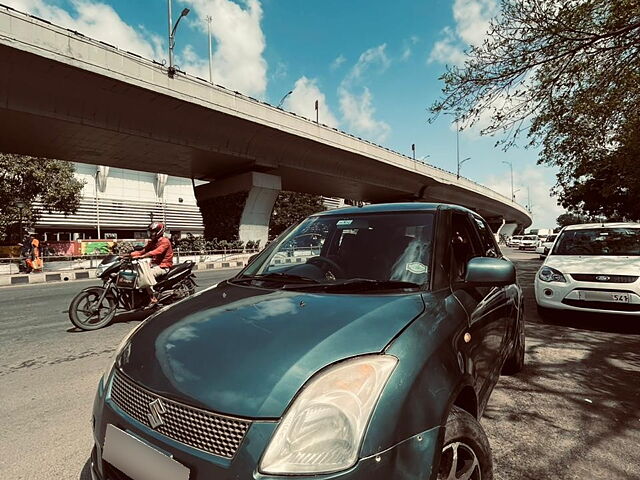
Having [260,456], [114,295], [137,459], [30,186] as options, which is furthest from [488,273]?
[30,186]

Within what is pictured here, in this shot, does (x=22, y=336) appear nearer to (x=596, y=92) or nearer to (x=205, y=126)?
(x=596, y=92)

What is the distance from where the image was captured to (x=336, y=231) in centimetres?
282

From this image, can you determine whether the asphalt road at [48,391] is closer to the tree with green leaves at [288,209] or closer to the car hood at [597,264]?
the car hood at [597,264]

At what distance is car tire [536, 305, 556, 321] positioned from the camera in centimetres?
562

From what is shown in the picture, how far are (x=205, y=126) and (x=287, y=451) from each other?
1897 cm

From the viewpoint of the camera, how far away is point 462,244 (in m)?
2.60

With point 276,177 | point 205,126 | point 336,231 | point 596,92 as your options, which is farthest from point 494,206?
point 336,231

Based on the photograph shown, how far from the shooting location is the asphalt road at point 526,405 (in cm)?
219

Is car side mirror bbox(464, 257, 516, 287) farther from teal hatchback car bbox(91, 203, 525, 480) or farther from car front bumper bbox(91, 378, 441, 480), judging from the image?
car front bumper bbox(91, 378, 441, 480)

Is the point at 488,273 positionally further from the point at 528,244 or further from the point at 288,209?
the point at 288,209

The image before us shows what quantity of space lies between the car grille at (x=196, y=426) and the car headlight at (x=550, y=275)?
5.62 m

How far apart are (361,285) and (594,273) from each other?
472 centimetres

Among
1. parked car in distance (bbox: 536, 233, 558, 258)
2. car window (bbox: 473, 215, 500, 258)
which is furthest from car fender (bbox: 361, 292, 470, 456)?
parked car in distance (bbox: 536, 233, 558, 258)

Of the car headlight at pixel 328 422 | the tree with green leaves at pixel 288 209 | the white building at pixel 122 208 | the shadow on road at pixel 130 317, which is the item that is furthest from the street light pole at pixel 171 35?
the tree with green leaves at pixel 288 209
